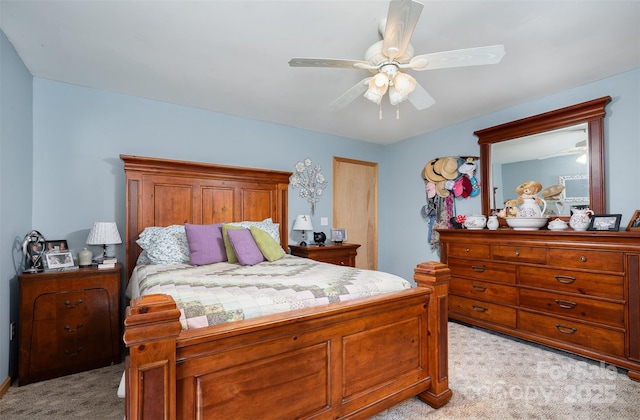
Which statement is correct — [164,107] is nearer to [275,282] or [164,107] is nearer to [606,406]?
[275,282]


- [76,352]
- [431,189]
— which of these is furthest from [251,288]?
[431,189]

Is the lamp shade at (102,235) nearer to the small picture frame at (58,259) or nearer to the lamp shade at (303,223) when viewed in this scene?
the small picture frame at (58,259)

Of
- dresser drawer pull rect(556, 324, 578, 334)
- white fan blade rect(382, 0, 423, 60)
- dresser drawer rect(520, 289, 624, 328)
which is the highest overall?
white fan blade rect(382, 0, 423, 60)

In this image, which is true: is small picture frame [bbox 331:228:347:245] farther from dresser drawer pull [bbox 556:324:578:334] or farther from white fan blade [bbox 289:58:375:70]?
white fan blade [bbox 289:58:375:70]

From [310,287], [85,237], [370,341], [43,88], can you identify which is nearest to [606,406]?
[370,341]

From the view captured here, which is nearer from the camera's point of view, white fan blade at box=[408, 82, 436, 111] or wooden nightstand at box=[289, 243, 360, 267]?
white fan blade at box=[408, 82, 436, 111]

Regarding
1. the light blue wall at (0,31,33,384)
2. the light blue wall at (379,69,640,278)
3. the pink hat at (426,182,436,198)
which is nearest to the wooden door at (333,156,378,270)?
the light blue wall at (379,69,640,278)

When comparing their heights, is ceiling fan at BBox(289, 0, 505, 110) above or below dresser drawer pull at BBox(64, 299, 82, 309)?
above

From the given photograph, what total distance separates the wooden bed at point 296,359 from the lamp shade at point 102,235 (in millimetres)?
1870

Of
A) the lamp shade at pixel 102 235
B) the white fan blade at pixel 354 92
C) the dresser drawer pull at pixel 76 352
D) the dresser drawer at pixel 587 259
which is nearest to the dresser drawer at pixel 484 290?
the dresser drawer at pixel 587 259

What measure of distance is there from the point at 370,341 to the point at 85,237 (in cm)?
277

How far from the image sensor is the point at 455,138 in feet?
13.1

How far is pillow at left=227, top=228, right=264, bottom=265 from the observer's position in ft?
8.23

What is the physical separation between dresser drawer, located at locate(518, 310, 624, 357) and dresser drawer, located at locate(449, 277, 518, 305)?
16cm
